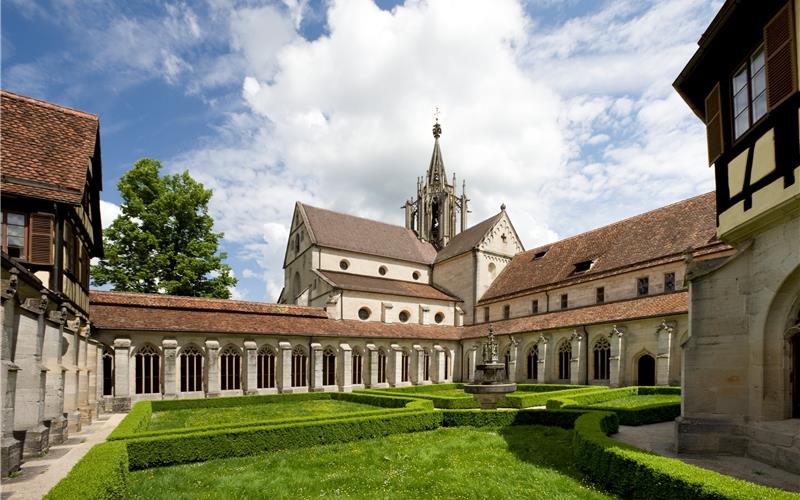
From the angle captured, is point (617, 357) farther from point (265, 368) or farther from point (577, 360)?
point (265, 368)

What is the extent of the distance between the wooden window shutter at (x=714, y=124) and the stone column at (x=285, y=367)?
924 inches

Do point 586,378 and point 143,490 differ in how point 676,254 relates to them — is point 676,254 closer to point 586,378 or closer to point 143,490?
point 586,378

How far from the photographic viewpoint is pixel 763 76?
9.34 m

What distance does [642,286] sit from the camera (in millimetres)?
27172

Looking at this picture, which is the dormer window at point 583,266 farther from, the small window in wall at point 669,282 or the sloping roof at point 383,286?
the sloping roof at point 383,286

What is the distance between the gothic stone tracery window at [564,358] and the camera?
28812 mm

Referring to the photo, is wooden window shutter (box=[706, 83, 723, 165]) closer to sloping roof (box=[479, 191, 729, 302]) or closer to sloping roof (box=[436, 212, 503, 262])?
sloping roof (box=[479, 191, 729, 302])

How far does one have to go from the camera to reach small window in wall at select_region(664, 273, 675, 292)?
83.7 ft

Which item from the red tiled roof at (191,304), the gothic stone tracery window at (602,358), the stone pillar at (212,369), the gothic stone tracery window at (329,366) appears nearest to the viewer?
the stone pillar at (212,369)

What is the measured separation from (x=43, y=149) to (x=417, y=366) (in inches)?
1008

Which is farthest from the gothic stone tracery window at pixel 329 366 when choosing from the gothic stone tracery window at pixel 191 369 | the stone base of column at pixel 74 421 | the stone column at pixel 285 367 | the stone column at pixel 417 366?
the stone base of column at pixel 74 421

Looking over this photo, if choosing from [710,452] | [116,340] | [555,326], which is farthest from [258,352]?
[710,452]

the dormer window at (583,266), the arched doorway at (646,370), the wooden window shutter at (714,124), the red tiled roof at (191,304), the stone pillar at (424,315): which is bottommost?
Result: the arched doorway at (646,370)

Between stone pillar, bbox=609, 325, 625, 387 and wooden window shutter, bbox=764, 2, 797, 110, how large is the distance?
18308 millimetres
